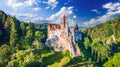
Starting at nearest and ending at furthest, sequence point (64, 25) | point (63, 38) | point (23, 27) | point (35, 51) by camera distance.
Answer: point (35, 51), point (63, 38), point (64, 25), point (23, 27)

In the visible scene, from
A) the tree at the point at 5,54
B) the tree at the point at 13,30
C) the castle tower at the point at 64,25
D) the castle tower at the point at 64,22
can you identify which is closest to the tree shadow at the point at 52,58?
the castle tower at the point at 64,25

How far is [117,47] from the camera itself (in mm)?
127062

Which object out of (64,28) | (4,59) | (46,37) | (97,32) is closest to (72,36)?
(64,28)

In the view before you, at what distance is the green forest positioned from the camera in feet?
307

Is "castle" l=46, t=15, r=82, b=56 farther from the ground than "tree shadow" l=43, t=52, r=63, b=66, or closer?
farther from the ground

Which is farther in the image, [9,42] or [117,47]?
[117,47]

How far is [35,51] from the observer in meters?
102

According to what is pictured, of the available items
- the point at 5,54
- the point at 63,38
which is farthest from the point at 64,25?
the point at 5,54

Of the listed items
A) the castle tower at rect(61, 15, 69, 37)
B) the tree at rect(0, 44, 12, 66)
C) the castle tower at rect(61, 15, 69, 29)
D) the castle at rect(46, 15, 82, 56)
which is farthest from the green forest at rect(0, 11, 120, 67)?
the castle tower at rect(61, 15, 69, 29)

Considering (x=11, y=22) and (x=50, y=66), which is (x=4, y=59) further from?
(x=11, y=22)

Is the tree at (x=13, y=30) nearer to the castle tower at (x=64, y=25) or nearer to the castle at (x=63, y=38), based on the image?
the castle at (x=63, y=38)

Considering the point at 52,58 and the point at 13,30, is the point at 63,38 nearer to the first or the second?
the point at 52,58

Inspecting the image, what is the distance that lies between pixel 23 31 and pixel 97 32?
67654 millimetres

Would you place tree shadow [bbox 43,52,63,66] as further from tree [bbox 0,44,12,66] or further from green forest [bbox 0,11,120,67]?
tree [bbox 0,44,12,66]
